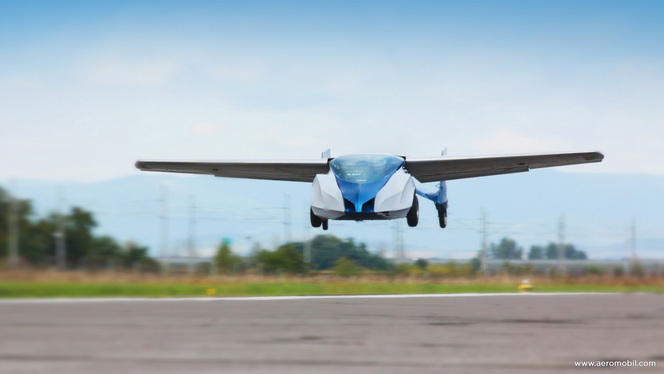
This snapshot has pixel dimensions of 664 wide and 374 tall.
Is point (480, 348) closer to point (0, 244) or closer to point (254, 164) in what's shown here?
point (0, 244)

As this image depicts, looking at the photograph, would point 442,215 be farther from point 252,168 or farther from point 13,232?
point 13,232

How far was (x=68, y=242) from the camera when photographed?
62.1 feet

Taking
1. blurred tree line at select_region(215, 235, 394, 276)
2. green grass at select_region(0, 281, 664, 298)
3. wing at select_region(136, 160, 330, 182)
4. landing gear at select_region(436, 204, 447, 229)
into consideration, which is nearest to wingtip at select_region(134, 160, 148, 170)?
wing at select_region(136, 160, 330, 182)

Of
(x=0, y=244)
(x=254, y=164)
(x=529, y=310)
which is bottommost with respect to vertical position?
(x=529, y=310)

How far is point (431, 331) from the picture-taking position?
1038 centimetres

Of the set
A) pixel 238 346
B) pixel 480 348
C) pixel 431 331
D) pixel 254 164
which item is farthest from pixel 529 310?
pixel 254 164

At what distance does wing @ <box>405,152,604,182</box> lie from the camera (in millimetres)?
29578

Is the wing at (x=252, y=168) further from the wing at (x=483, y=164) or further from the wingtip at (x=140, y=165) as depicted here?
the wing at (x=483, y=164)

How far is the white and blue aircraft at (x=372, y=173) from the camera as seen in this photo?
81.8 feet

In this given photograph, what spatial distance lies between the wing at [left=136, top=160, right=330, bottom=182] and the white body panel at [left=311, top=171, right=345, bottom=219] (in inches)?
155

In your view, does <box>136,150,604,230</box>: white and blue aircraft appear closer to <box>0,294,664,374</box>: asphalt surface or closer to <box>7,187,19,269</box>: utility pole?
<box>0,294,664,374</box>: asphalt surface

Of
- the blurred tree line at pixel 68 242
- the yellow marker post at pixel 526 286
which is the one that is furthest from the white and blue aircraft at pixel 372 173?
the blurred tree line at pixel 68 242

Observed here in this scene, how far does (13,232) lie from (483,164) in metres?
21.3

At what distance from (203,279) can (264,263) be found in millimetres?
5129
